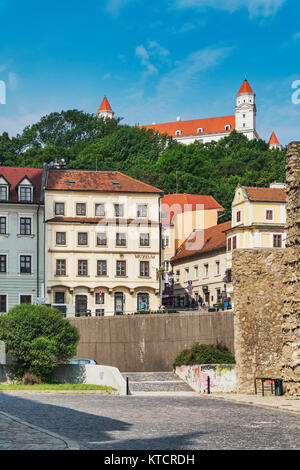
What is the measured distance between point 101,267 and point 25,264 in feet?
21.3

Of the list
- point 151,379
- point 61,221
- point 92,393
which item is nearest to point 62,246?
point 61,221

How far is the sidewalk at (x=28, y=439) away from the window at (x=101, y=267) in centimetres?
5332

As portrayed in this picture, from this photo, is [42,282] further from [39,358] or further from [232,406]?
[232,406]

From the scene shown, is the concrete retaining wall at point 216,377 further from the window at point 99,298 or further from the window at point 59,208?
the window at point 59,208

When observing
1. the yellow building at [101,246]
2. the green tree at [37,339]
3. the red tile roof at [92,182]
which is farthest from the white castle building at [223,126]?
the green tree at [37,339]

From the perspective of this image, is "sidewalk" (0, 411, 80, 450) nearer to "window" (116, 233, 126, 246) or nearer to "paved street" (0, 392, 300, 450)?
"paved street" (0, 392, 300, 450)

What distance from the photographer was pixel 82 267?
6831 centimetres

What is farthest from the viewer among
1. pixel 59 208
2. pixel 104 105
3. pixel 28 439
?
pixel 104 105

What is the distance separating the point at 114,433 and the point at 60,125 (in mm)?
120851

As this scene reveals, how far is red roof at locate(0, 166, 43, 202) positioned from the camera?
68.6 m

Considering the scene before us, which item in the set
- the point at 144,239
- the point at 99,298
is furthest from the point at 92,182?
the point at 99,298

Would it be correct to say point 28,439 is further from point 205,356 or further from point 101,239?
point 101,239

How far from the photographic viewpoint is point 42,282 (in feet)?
220

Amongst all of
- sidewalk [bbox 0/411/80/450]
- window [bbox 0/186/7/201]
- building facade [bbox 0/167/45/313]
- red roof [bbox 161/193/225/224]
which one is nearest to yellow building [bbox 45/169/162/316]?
building facade [bbox 0/167/45/313]
